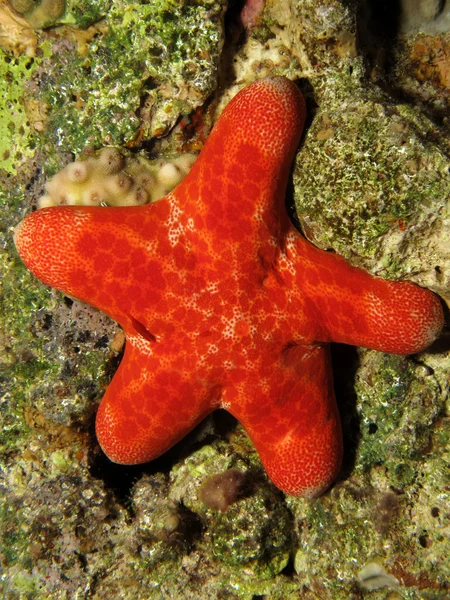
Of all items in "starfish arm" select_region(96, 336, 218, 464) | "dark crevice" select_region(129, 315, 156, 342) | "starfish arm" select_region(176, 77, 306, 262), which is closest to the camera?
"starfish arm" select_region(176, 77, 306, 262)

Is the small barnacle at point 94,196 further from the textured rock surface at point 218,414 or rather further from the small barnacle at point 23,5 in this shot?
the small barnacle at point 23,5

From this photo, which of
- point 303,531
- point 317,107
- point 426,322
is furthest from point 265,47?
point 303,531

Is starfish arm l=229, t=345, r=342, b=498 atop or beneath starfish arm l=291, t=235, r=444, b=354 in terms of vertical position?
beneath

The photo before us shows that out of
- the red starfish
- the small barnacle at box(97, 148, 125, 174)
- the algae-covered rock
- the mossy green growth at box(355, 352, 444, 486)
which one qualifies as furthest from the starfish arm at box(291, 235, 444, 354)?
the small barnacle at box(97, 148, 125, 174)

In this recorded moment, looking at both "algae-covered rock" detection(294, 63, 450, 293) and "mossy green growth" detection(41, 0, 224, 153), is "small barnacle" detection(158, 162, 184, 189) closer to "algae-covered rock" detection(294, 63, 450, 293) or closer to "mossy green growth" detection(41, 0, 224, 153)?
"mossy green growth" detection(41, 0, 224, 153)

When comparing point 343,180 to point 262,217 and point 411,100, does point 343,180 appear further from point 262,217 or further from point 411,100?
point 411,100

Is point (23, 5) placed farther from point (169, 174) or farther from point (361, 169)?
point (361, 169)

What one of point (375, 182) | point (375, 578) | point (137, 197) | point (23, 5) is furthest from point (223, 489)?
point (23, 5)
